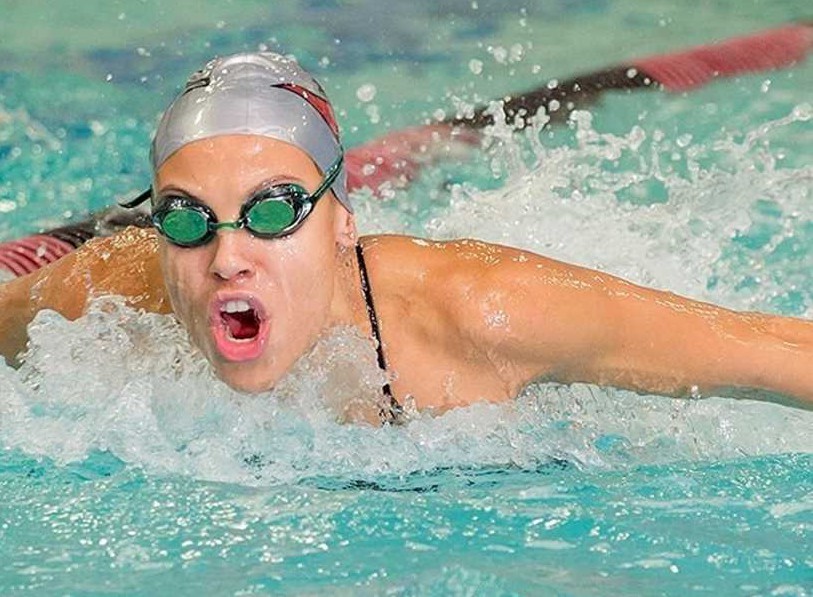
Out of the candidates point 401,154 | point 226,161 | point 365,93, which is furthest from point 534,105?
point 226,161

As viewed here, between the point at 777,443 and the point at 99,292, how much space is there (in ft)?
3.90

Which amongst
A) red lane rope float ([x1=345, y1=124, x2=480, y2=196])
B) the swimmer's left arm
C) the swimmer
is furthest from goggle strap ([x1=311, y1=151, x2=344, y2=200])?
red lane rope float ([x1=345, y1=124, x2=480, y2=196])

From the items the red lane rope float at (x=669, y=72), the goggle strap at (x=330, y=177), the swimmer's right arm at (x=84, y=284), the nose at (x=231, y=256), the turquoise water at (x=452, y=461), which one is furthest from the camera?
the red lane rope float at (x=669, y=72)

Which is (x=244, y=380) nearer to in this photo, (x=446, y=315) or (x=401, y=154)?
(x=446, y=315)

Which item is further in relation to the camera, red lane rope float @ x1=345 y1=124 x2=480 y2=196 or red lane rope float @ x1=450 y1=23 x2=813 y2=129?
red lane rope float @ x1=450 y1=23 x2=813 y2=129

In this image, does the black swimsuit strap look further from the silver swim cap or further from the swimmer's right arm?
the swimmer's right arm

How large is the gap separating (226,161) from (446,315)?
41 cm

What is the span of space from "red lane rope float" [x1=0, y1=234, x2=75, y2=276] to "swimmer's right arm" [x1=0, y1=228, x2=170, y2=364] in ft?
2.96

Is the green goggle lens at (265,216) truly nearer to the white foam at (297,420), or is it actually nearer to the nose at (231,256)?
the nose at (231,256)

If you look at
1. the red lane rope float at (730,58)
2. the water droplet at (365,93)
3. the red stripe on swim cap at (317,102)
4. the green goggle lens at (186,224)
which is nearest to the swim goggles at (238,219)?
the green goggle lens at (186,224)

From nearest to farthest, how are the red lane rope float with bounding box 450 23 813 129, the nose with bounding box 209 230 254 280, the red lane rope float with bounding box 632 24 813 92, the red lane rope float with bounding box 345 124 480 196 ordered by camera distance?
the nose with bounding box 209 230 254 280 < the red lane rope float with bounding box 345 124 480 196 < the red lane rope float with bounding box 450 23 813 129 < the red lane rope float with bounding box 632 24 813 92

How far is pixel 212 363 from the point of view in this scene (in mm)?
2289

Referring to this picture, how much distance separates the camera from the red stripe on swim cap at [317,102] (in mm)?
2404

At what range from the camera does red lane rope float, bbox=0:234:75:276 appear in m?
3.63
